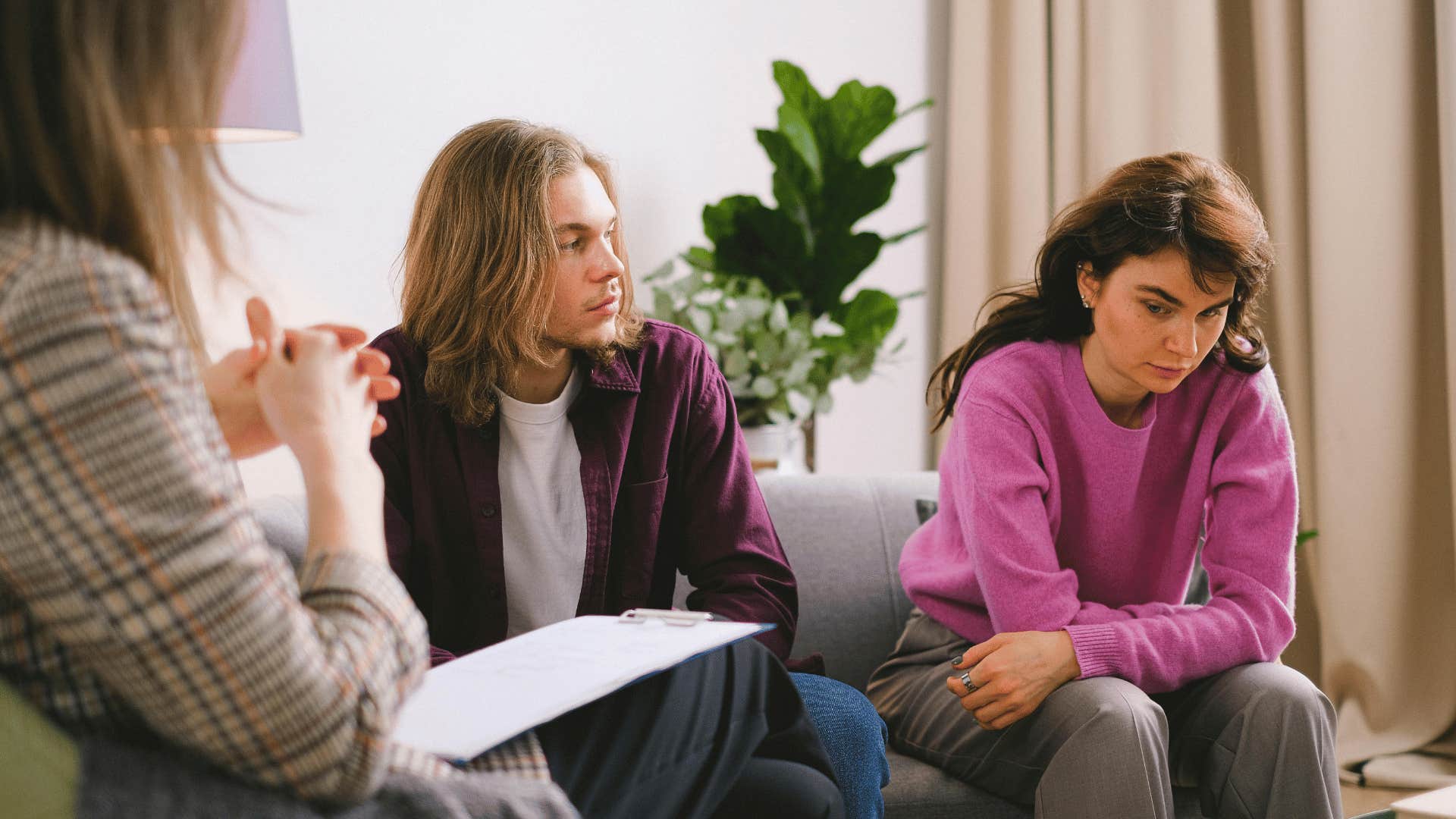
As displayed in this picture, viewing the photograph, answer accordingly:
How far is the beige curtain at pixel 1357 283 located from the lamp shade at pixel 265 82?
1869mm

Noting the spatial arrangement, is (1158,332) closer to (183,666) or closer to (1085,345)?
(1085,345)

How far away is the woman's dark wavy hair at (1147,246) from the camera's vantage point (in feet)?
4.86

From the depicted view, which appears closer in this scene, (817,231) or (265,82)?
(265,82)

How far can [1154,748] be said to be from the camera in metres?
1.33

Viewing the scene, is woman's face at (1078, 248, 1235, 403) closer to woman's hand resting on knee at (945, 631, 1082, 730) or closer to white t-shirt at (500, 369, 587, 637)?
woman's hand resting on knee at (945, 631, 1082, 730)

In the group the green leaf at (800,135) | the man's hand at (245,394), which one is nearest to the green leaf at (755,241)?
the green leaf at (800,135)

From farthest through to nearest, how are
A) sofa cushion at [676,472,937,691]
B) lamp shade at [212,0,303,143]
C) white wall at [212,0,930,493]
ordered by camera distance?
white wall at [212,0,930,493] < sofa cushion at [676,472,937,691] < lamp shade at [212,0,303,143]

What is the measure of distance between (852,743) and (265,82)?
1176 millimetres

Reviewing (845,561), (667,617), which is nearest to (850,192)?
(845,561)

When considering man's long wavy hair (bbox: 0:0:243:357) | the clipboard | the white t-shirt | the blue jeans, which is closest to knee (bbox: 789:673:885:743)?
the blue jeans

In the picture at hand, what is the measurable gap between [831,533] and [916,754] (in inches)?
16.9

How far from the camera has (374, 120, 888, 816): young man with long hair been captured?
1506 millimetres

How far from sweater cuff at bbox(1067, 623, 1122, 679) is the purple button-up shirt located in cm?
36

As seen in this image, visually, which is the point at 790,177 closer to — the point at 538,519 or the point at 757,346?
the point at 757,346
